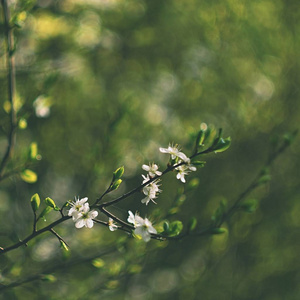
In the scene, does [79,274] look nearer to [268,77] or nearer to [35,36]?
[35,36]

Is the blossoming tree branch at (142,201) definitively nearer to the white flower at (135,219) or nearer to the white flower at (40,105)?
the white flower at (135,219)

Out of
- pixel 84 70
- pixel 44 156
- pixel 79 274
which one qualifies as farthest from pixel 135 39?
pixel 79 274

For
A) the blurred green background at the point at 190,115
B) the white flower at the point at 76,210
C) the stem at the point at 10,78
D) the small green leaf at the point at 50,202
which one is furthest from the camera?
the blurred green background at the point at 190,115

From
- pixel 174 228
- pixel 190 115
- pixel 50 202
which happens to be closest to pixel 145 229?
pixel 174 228

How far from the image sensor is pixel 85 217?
4.61 feet

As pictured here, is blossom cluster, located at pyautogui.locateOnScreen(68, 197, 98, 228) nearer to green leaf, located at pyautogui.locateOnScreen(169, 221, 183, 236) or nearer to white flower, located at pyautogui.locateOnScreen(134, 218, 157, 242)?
white flower, located at pyautogui.locateOnScreen(134, 218, 157, 242)

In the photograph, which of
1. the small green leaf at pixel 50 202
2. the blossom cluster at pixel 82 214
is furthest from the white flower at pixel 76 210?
the small green leaf at pixel 50 202

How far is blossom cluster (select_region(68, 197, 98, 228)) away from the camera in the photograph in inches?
53.8

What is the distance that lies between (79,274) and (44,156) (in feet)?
3.90

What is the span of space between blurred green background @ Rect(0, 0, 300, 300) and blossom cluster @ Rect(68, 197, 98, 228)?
7.17 ft

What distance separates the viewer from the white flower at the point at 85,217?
4.53 ft

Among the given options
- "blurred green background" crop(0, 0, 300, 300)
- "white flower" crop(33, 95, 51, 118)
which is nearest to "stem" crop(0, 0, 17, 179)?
"white flower" crop(33, 95, 51, 118)

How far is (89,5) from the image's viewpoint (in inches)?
138

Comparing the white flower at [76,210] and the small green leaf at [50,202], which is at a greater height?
the white flower at [76,210]
